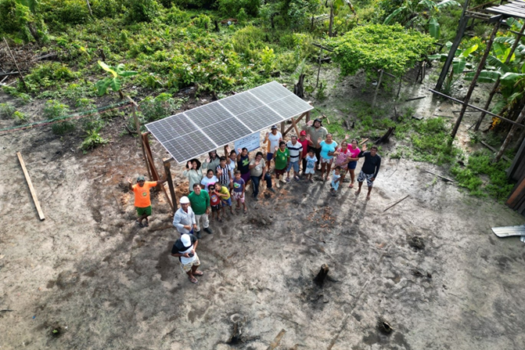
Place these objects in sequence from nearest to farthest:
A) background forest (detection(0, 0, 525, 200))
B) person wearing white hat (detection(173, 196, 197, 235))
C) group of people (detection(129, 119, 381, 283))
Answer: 1. person wearing white hat (detection(173, 196, 197, 235))
2. group of people (detection(129, 119, 381, 283))
3. background forest (detection(0, 0, 525, 200))

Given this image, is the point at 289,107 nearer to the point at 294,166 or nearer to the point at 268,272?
the point at 294,166

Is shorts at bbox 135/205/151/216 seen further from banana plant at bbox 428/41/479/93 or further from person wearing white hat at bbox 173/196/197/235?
banana plant at bbox 428/41/479/93

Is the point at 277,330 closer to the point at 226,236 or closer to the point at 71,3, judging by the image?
the point at 226,236

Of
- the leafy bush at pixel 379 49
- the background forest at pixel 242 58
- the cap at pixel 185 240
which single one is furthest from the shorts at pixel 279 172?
the leafy bush at pixel 379 49

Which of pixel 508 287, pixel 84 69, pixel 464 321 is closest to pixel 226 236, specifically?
pixel 464 321

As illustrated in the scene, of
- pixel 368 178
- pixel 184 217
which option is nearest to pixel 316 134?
pixel 368 178

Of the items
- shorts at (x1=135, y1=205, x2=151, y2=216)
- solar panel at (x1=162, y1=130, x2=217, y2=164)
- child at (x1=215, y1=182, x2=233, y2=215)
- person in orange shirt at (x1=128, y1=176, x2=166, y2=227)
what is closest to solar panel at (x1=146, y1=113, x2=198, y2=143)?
solar panel at (x1=162, y1=130, x2=217, y2=164)
